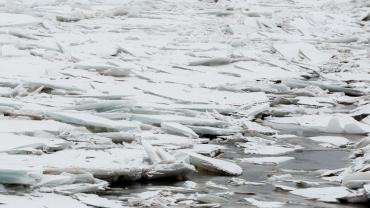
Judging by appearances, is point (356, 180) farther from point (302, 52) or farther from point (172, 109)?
point (302, 52)

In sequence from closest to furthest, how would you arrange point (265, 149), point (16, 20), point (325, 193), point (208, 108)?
point (325, 193) < point (265, 149) < point (208, 108) < point (16, 20)

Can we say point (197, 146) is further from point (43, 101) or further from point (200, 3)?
point (200, 3)

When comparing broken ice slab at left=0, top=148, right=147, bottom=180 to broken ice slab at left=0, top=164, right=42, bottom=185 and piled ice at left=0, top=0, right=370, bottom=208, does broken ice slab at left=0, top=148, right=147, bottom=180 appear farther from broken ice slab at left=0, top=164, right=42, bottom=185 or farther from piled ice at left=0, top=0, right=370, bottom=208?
broken ice slab at left=0, top=164, right=42, bottom=185

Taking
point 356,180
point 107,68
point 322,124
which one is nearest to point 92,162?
point 356,180

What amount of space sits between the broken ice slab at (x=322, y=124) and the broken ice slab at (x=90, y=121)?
1.41 m

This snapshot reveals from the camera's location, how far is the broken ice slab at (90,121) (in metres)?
5.04

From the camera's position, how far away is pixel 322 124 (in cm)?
584

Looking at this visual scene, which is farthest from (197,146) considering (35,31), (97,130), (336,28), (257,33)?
(336,28)

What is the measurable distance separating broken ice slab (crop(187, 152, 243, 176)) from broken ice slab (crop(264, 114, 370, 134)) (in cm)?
145

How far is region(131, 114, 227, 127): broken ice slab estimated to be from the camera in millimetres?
5371

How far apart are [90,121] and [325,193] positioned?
1963 mm

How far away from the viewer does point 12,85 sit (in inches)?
243

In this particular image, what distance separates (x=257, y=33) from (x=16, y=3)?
175 inches

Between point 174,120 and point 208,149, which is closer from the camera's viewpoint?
point 208,149
